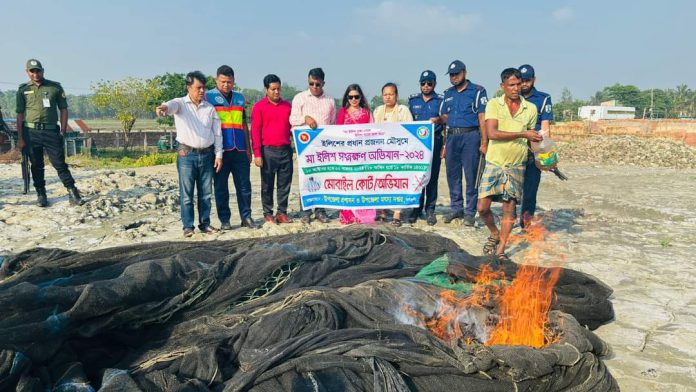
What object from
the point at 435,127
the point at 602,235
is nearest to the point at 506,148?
the point at 435,127

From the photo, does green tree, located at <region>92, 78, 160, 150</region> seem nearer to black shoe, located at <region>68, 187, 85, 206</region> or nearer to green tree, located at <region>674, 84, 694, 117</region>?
black shoe, located at <region>68, 187, 85, 206</region>

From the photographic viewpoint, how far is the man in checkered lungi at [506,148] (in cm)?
481

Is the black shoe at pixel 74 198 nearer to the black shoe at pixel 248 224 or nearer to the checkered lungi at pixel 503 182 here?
the black shoe at pixel 248 224

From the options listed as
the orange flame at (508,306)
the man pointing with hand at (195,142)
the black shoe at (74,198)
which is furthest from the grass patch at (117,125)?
the orange flame at (508,306)

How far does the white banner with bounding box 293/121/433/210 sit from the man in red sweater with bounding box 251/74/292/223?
0.73ft

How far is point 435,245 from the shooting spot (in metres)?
4.72

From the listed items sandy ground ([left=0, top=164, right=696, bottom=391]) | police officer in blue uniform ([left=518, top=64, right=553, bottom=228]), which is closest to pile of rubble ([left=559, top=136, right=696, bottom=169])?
sandy ground ([left=0, top=164, right=696, bottom=391])

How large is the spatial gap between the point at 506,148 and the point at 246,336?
333 cm

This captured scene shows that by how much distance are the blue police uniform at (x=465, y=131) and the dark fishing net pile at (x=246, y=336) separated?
3.25 m

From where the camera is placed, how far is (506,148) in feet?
16.0

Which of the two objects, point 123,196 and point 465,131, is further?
point 123,196

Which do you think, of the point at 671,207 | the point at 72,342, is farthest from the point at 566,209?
the point at 72,342

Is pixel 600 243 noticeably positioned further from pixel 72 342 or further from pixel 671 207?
pixel 72 342

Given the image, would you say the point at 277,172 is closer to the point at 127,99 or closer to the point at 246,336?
the point at 246,336
